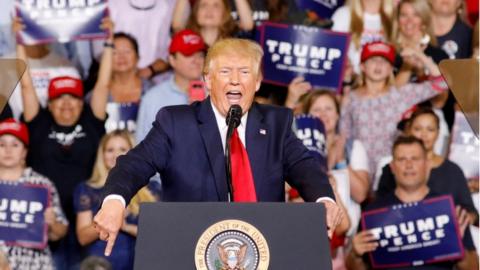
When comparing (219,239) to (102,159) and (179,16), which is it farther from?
(179,16)

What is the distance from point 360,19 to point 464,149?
3.27 ft

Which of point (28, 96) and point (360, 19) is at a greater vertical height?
point (360, 19)

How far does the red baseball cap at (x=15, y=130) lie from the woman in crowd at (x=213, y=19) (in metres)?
1.08

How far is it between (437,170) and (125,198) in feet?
10.4

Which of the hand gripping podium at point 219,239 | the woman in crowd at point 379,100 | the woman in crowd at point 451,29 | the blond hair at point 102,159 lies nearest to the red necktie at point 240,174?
the hand gripping podium at point 219,239

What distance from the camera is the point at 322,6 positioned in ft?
19.3

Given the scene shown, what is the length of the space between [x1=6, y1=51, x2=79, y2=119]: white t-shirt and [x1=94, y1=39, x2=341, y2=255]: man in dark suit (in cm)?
286

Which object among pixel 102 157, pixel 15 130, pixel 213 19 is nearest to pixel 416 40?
pixel 213 19

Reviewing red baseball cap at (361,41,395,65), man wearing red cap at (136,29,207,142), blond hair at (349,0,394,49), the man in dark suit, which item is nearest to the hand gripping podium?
the man in dark suit

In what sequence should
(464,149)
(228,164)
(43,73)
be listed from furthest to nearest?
(43,73) < (464,149) < (228,164)

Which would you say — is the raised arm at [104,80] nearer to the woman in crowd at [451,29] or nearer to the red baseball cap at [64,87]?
the red baseball cap at [64,87]

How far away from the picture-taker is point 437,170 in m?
5.25

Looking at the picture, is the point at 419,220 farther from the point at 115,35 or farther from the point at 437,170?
the point at 115,35

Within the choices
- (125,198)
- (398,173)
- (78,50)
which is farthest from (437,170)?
(125,198)
